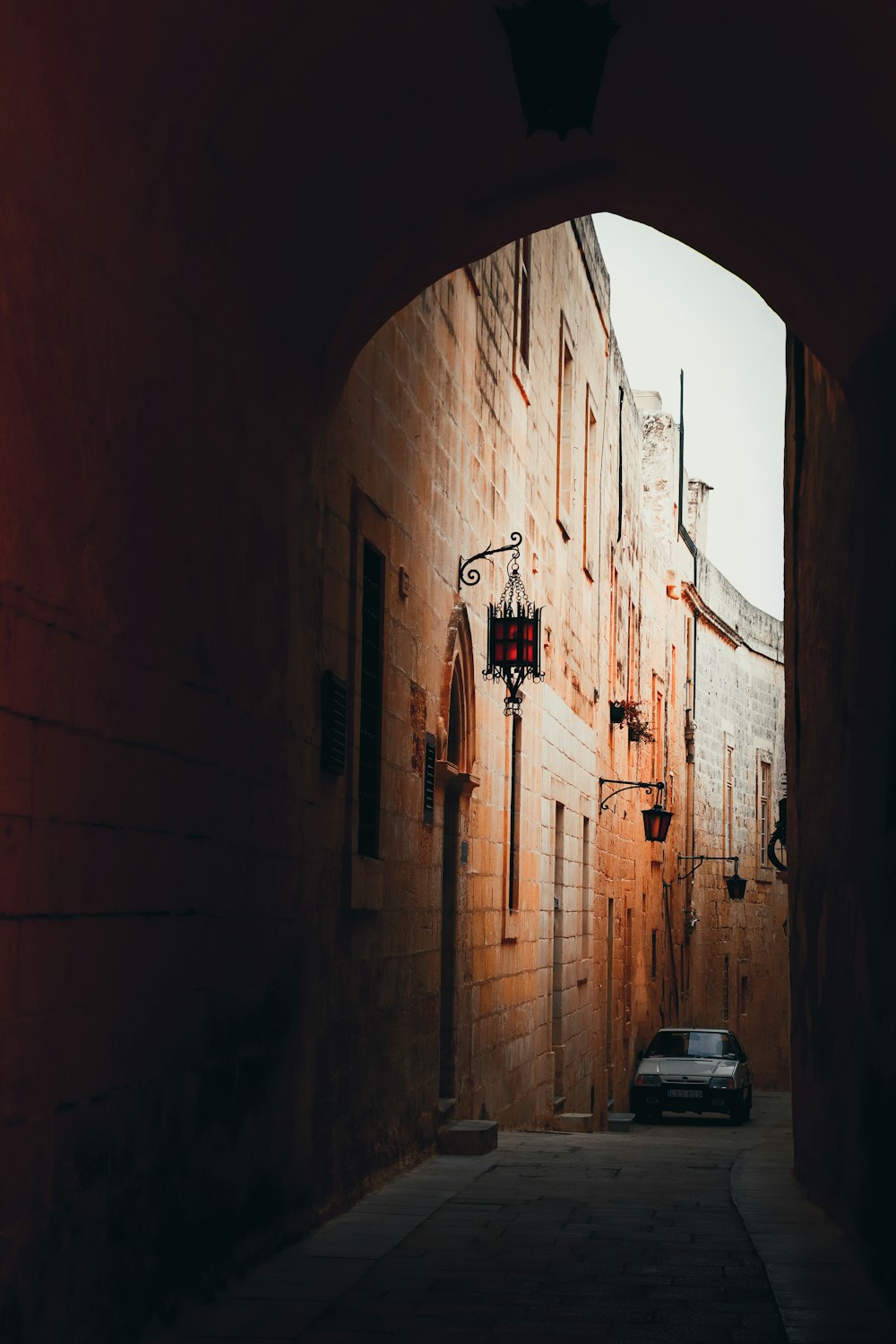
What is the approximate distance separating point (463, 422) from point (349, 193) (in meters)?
4.68

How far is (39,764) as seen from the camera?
3969mm

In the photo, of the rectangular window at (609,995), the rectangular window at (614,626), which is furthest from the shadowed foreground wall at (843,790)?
the rectangular window at (614,626)

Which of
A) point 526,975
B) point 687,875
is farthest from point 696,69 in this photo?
point 687,875

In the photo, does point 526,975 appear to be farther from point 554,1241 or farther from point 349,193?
point 349,193

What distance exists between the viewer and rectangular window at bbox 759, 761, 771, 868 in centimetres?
3616

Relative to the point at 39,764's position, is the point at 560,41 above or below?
above

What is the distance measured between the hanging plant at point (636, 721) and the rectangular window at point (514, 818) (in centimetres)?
720

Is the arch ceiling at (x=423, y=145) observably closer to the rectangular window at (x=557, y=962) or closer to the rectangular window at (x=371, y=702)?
the rectangular window at (x=371, y=702)

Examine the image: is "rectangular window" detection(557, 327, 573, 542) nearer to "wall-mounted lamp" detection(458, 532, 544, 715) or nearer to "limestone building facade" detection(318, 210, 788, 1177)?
"limestone building facade" detection(318, 210, 788, 1177)

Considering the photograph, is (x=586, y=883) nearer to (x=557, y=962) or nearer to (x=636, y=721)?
(x=557, y=962)

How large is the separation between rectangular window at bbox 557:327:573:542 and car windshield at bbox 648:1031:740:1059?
805cm

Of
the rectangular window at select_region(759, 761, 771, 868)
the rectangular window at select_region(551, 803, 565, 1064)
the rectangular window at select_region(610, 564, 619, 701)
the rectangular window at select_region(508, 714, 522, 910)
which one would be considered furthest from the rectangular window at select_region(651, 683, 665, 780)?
the rectangular window at select_region(508, 714, 522, 910)

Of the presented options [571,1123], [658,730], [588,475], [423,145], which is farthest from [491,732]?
[658,730]

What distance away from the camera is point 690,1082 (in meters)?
20.3
